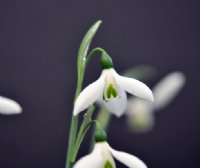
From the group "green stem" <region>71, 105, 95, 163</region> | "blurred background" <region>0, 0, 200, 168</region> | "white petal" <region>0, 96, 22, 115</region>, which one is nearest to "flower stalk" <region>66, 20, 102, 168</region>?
"green stem" <region>71, 105, 95, 163</region>

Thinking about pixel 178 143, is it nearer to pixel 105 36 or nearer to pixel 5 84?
pixel 105 36

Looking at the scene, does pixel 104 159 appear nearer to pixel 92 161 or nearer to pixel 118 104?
pixel 92 161

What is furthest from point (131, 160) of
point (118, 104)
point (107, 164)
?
point (118, 104)

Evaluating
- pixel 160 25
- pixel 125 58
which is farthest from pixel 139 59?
pixel 160 25

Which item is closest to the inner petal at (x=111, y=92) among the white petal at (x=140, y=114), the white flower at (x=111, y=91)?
the white flower at (x=111, y=91)

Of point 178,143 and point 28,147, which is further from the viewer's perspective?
point 178,143

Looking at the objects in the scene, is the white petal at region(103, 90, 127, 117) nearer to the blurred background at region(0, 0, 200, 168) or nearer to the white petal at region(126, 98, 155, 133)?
the white petal at region(126, 98, 155, 133)
